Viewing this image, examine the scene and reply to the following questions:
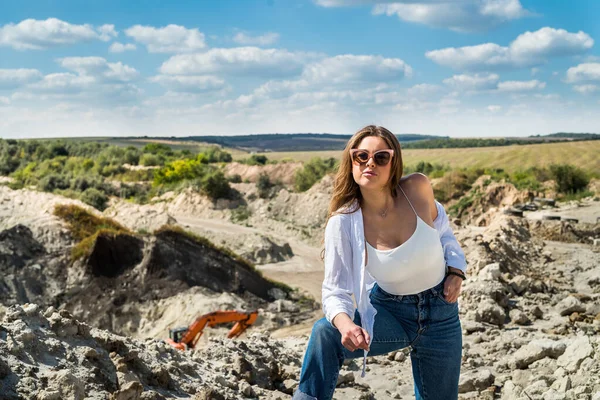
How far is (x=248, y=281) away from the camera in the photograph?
21.8m

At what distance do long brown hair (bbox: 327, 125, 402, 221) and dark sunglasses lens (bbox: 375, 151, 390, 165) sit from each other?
0.19 ft

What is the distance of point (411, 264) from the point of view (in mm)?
3143

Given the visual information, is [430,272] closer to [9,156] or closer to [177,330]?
[177,330]

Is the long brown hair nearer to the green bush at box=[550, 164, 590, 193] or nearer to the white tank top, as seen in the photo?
the white tank top

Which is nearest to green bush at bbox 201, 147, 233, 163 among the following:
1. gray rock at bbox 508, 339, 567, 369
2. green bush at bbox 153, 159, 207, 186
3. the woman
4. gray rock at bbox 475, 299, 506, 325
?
green bush at bbox 153, 159, 207, 186

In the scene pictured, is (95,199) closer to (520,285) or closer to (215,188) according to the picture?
(215,188)

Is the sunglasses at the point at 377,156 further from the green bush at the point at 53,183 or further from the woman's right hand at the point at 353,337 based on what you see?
the green bush at the point at 53,183

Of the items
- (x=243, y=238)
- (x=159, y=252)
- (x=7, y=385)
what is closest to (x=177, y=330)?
(x=159, y=252)

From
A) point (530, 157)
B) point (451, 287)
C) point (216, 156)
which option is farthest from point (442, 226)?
point (216, 156)

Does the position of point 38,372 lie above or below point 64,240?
above

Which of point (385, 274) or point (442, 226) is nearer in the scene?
point (385, 274)

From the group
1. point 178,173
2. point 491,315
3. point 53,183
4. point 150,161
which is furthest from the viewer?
point 150,161

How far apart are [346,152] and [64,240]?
64.3 ft

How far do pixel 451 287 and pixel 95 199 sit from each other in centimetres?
3997
